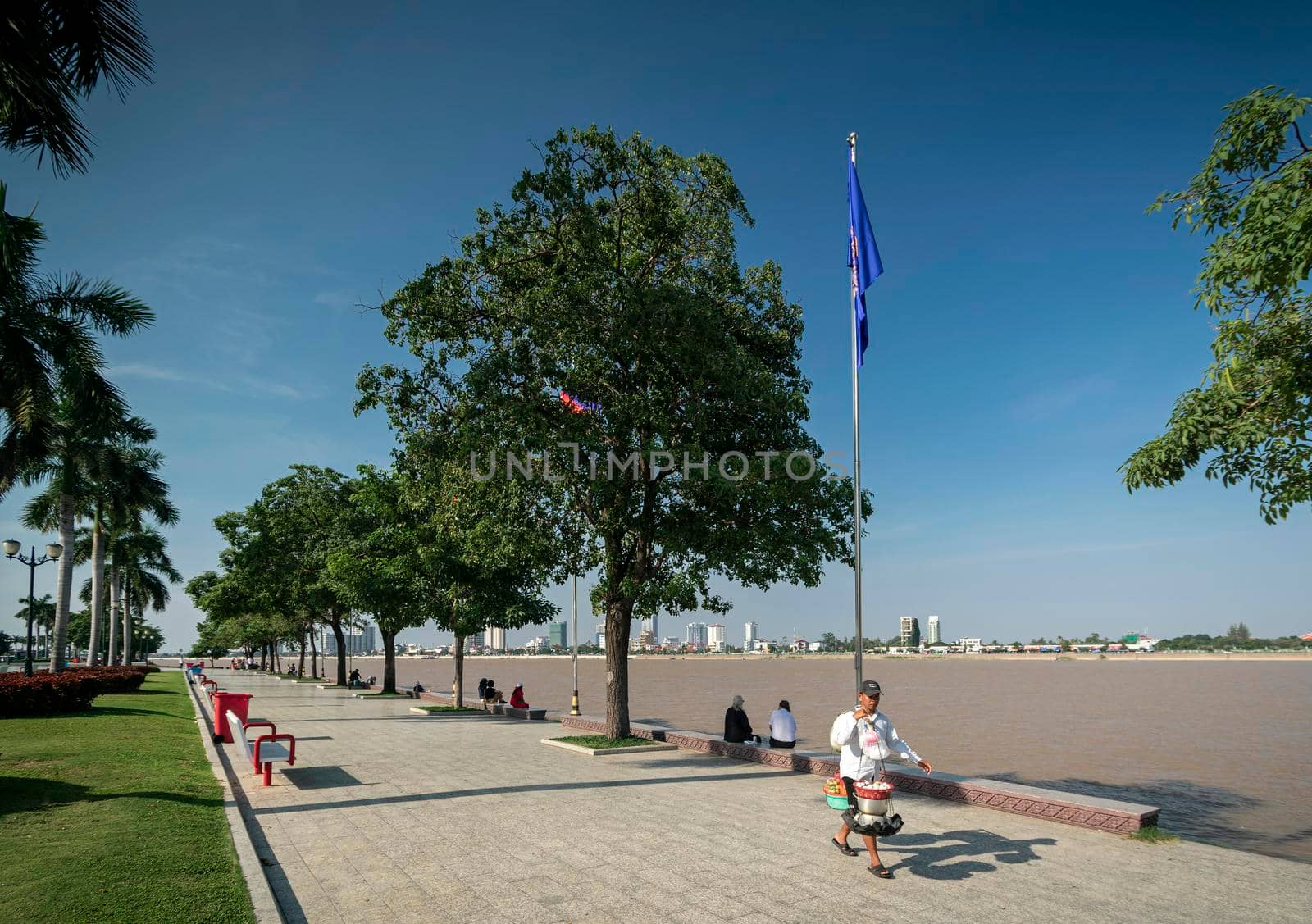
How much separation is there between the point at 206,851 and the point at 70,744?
32.6ft

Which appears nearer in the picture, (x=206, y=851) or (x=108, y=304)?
(x=206, y=851)

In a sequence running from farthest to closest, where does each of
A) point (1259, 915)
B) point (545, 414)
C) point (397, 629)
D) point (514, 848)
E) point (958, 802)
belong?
point (397, 629) < point (545, 414) < point (958, 802) < point (514, 848) < point (1259, 915)

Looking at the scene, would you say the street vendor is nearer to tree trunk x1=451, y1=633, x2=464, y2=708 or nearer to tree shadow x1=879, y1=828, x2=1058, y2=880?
tree shadow x1=879, y1=828, x2=1058, y2=880

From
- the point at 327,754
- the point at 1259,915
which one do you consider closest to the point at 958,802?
the point at 1259,915

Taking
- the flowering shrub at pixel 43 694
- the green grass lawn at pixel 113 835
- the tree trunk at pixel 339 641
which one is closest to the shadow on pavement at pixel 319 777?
the green grass lawn at pixel 113 835

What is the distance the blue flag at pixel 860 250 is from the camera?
1486 centimetres

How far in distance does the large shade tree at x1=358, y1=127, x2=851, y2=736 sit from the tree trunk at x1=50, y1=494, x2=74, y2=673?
22.2 meters

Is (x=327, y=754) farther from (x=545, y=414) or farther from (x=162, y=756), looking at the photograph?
(x=545, y=414)

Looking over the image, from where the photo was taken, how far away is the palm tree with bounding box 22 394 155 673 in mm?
22156

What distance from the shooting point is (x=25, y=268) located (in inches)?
770

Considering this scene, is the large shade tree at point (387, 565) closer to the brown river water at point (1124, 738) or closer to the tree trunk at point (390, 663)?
the tree trunk at point (390, 663)

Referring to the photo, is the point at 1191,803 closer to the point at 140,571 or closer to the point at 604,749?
the point at 604,749

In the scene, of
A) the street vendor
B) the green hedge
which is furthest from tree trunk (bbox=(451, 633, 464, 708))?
the street vendor

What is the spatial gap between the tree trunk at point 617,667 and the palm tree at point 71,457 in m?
14.8
